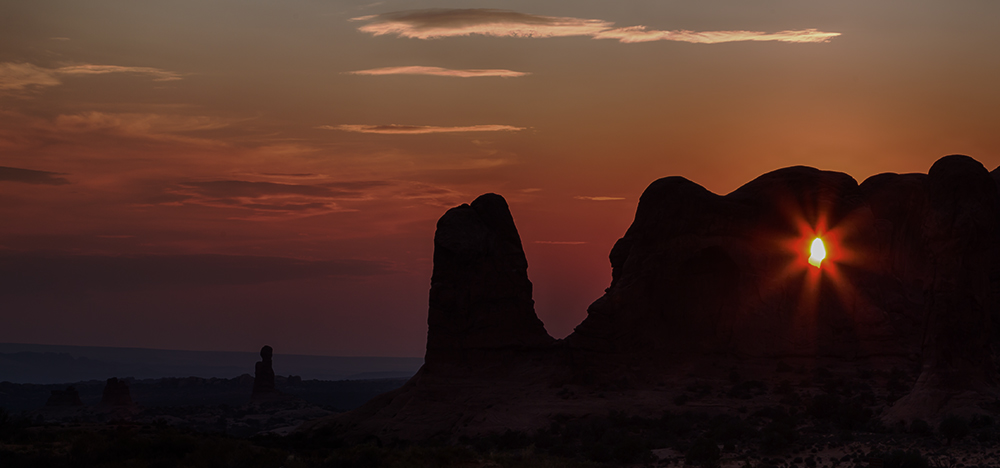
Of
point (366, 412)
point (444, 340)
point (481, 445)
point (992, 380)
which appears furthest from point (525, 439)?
point (992, 380)

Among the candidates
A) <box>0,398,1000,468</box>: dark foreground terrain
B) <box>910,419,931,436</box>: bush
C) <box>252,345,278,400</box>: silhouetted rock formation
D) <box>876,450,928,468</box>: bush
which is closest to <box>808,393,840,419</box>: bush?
<box>0,398,1000,468</box>: dark foreground terrain

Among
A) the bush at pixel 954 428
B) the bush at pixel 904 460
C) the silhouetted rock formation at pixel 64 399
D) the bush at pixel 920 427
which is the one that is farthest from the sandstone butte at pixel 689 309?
the silhouetted rock formation at pixel 64 399

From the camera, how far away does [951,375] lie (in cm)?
4184

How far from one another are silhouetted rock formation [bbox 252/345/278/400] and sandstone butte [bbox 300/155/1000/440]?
61566 millimetres

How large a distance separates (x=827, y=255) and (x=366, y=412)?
3478 cm

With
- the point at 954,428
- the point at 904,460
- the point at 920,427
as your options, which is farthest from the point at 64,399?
the point at 904,460

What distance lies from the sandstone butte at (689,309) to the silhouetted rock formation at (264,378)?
61.6 m

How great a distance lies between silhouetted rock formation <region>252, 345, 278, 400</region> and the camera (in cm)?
12888

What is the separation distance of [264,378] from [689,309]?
84929 millimetres

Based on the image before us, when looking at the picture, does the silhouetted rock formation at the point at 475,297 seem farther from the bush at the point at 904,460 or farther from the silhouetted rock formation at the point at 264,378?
the silhouetted rock formation at the point at 264,378

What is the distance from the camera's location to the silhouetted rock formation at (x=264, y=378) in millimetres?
128875

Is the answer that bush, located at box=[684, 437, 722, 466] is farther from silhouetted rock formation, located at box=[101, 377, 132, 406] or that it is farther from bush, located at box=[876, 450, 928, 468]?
silhouetted rock formation, located at box=[101, 377, 132, 406]

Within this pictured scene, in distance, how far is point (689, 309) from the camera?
207 feet

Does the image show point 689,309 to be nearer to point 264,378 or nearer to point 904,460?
point 904,460
